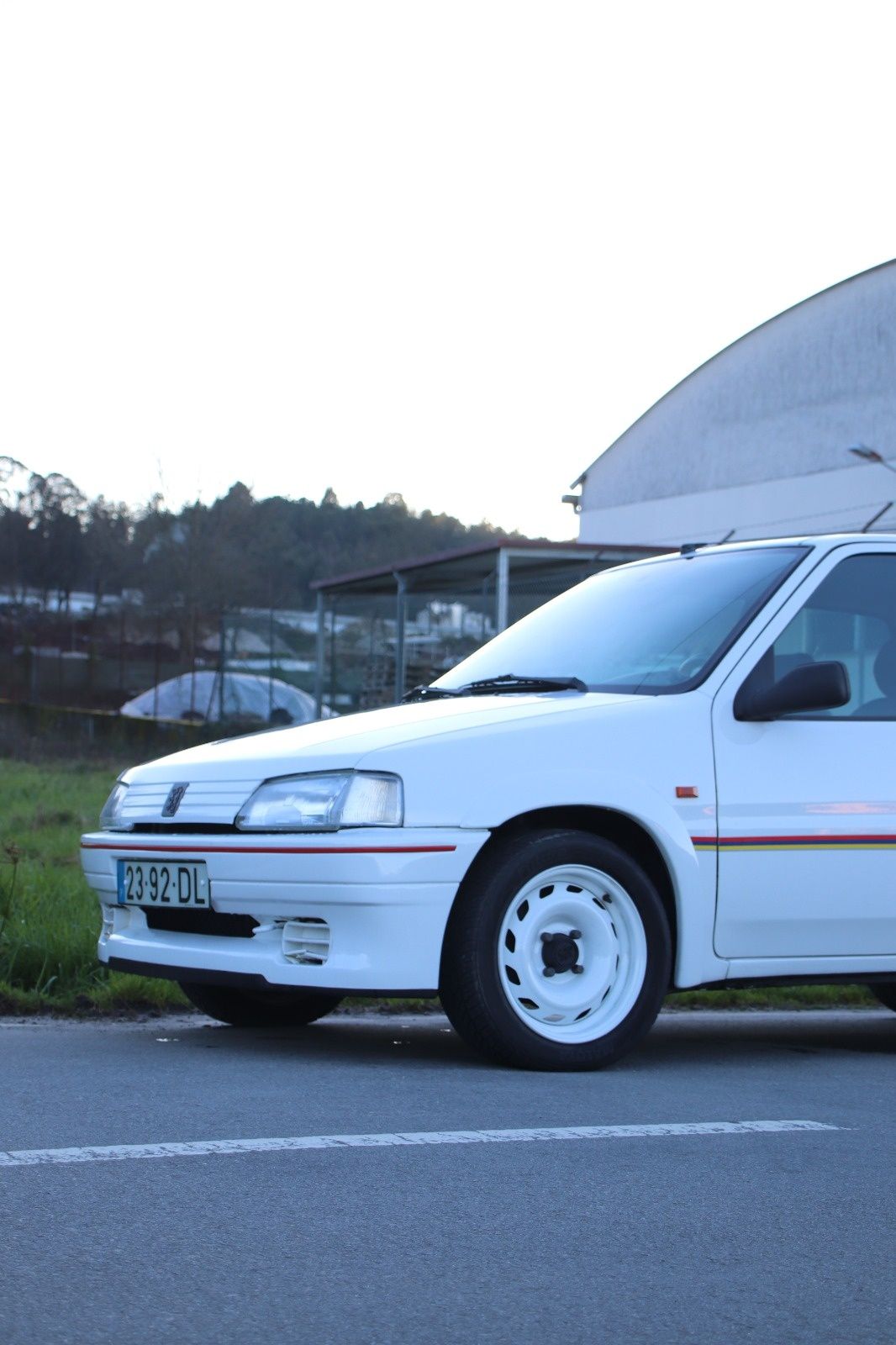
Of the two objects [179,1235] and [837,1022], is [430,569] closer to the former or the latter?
[837,1022]

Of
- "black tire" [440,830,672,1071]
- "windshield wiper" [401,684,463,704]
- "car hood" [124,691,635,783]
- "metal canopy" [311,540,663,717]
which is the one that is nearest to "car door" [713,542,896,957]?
"black tire" [440,830,672,1071]

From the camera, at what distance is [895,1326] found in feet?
9.83

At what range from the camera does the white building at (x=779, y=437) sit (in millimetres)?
25484

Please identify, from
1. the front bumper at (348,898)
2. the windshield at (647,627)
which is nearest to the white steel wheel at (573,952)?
the front bumper at (348,898)

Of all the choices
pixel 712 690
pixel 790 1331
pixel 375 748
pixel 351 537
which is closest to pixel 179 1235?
pixel 790 1331

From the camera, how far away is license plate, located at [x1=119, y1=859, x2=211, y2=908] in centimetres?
539

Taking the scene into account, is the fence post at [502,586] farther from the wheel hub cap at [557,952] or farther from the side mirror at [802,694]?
the wheel hub cap at [557,952]

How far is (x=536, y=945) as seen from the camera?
531 cm

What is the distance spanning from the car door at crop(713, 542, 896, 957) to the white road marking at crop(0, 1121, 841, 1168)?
99cm

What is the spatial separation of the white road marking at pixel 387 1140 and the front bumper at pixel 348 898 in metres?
0.83

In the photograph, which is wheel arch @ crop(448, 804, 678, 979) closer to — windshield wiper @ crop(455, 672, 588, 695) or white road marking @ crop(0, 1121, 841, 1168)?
windshield wiper @ crop(455, 672, 588, 695)

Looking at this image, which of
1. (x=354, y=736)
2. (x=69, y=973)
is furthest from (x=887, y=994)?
(x=69, y=973)

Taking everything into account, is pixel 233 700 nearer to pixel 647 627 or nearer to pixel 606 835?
pixel 647 627

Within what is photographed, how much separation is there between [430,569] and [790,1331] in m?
23.1
